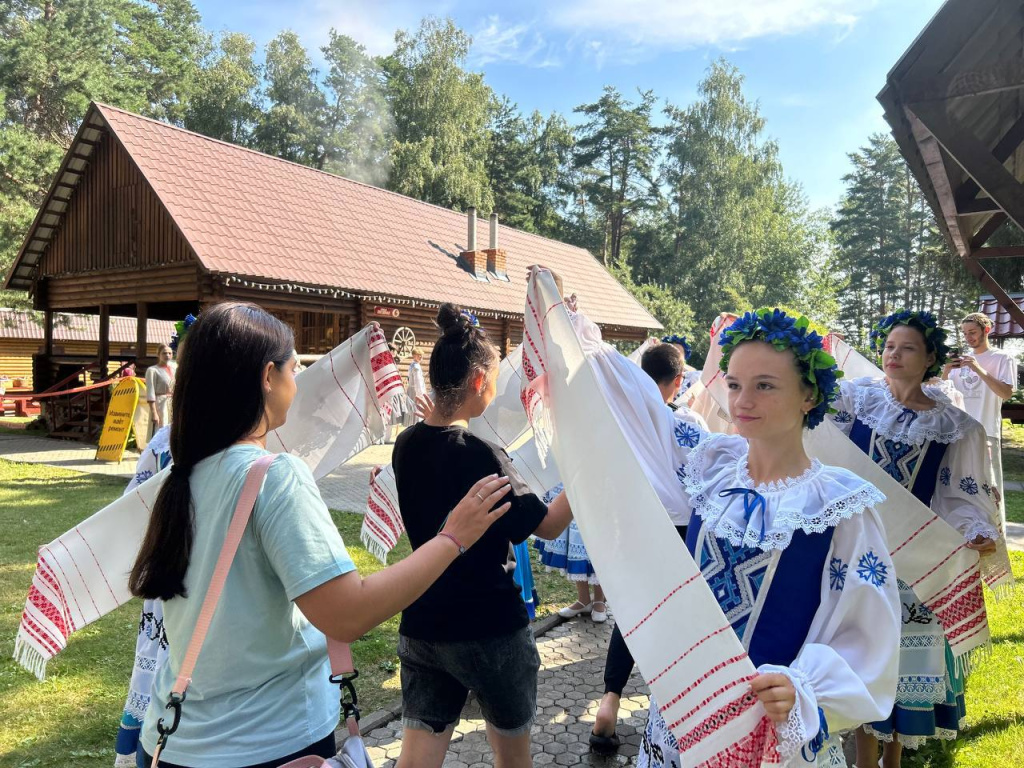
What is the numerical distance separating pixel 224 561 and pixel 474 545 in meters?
0.97

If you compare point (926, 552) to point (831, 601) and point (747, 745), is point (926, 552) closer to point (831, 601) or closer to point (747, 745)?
point (831, 601)

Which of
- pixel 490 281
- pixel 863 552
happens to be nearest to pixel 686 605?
pixel 863 552

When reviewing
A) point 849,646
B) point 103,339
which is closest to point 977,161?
point 849,646

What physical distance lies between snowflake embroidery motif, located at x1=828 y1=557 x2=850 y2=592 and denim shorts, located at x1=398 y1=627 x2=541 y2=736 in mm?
999

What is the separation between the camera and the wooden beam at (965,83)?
3148 millimetres

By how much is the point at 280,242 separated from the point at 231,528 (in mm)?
14047

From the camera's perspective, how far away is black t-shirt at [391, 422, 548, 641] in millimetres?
2188

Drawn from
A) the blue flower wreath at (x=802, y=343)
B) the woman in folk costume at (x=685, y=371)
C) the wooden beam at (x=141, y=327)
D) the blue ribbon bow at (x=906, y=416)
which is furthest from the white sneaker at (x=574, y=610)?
the wooden beam at (x=141, y=327)

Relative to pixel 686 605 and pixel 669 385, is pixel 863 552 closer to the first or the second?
pixel 686 605

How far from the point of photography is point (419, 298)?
1609cm

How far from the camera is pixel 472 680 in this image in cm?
221

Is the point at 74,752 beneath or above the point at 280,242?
beneath

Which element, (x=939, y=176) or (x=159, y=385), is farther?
(x=159, y=385)

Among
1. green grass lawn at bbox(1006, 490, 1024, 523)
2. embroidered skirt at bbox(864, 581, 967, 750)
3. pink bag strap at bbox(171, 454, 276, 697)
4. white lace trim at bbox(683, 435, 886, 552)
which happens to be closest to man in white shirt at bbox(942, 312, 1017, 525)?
green grass lawn at bbox(1006, 490, 1024, 523)
